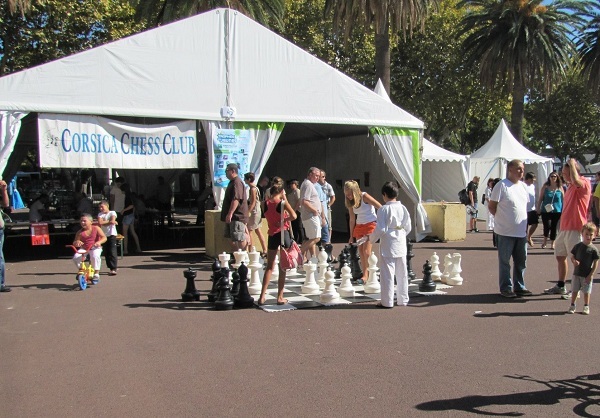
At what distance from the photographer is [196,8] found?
23.0 m

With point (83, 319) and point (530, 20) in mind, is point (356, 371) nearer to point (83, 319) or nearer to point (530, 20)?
point (83, 319)

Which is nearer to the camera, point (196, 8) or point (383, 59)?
point (383, 59)

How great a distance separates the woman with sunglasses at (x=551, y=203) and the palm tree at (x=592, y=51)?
2214 cm

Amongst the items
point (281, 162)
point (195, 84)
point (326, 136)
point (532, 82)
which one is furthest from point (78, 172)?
point (532, 82)

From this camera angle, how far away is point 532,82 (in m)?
28.5

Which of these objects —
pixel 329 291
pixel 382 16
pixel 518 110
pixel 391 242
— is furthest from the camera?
pixel 518 110

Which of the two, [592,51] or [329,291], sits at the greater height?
[592,51]

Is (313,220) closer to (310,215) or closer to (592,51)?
(310,215)

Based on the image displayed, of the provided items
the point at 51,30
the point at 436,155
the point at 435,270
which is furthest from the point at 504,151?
the point at 51,30

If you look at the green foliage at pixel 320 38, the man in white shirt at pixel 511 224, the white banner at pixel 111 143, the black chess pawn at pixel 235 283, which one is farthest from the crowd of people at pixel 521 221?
the green foliage at pixel 320 38

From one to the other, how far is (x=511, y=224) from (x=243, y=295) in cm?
396

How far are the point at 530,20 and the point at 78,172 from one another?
25.4 m

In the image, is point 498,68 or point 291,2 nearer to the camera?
point 498,68

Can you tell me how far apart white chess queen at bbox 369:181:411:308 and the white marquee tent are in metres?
6.41
